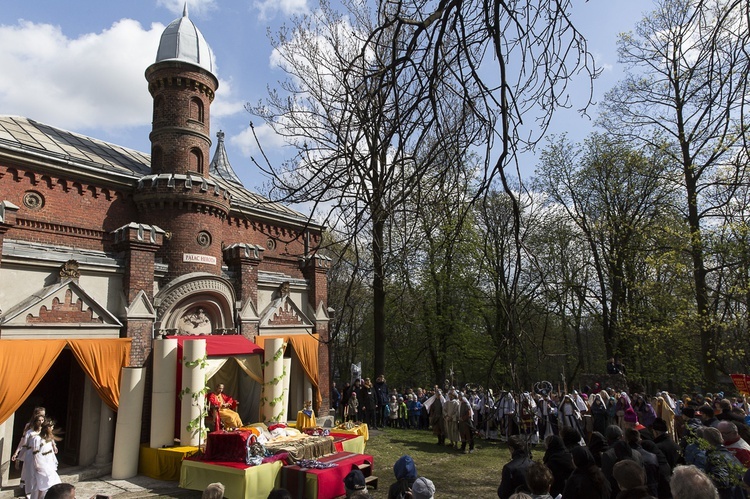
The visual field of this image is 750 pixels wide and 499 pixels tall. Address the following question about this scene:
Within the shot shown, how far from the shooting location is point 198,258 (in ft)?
43.1

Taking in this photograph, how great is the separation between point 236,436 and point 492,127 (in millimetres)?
8224

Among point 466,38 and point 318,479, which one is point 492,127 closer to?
point 466,38

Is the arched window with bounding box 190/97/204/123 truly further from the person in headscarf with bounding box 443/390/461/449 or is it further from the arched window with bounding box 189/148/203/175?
the person in headscarf with bounding box 443/390/461/449

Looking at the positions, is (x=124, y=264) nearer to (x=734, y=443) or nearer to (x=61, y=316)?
(x=61, y=316)

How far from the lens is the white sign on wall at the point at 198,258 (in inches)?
509

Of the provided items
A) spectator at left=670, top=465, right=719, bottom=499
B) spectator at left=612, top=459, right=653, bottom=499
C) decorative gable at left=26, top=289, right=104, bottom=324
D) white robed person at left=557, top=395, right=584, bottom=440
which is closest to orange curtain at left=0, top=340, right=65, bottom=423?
decorative gable at left=26, top=289, right=104, bottom=324

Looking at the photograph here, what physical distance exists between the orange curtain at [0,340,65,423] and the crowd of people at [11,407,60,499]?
142 cm

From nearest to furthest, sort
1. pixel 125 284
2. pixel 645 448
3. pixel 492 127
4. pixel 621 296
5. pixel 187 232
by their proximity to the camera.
A: 1. pixel 492 127
2. pixel 645 448
3. pixel 125 284
4. pixel 187 232
5. pixel 621 296

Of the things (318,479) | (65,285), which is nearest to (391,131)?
(318,479)

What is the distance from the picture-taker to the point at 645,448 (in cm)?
547

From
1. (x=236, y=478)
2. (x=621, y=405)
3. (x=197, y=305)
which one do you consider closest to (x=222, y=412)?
(x=236, y=478)

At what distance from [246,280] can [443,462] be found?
7650 millimetres

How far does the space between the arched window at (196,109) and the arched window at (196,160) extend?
1021 millimetres

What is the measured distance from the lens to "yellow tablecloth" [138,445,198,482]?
389 inches
